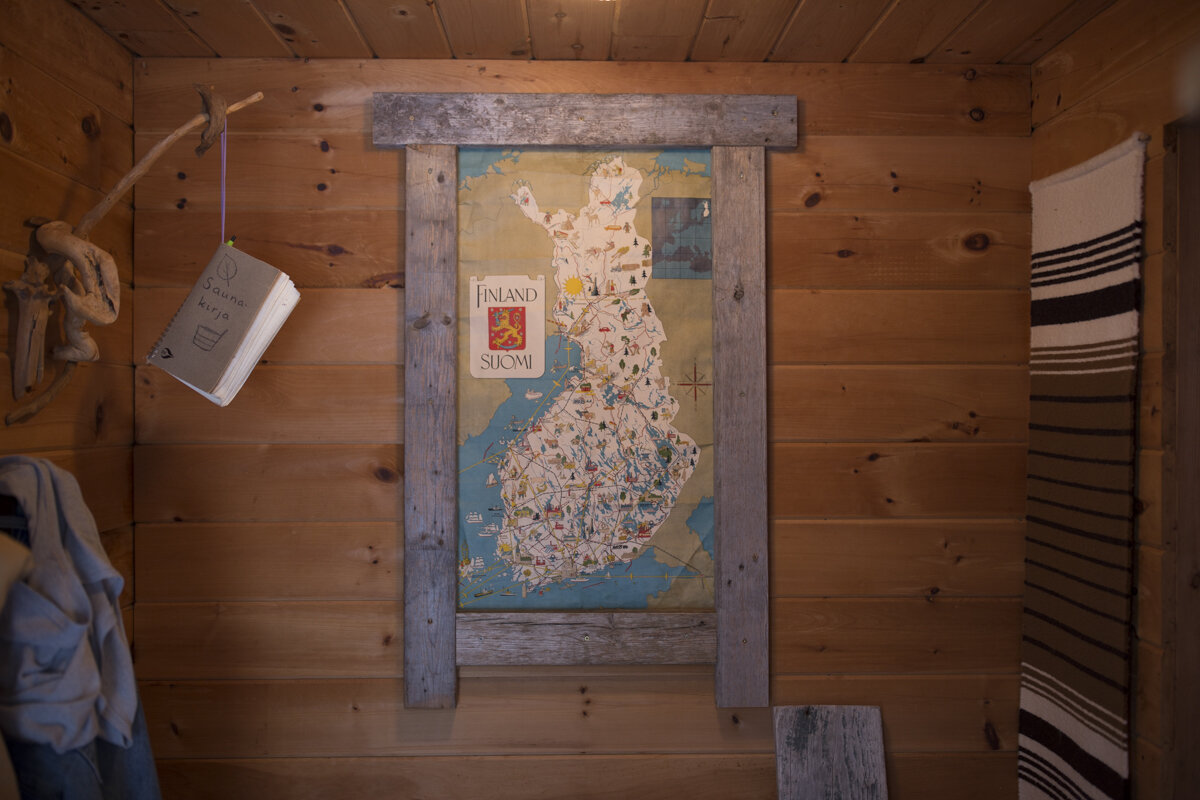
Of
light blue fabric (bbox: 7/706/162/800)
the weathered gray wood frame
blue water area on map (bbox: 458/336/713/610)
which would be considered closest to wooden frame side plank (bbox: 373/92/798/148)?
the weathered gray wood frame

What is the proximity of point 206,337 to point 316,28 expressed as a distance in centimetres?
68

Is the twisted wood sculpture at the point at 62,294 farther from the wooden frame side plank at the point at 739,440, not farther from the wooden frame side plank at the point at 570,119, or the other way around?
the wooden frame side plank at the point at 739,440

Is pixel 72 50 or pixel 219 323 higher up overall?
pixel 72 50

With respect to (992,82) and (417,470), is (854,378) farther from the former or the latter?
(417,470)

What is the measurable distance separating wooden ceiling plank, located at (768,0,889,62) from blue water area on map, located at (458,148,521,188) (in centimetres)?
63

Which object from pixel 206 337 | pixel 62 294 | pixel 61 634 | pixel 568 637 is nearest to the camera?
pixel 61 634

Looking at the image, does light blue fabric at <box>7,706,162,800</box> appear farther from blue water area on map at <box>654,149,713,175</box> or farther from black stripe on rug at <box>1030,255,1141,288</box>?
black stripe on rug at <box>1030,255,1141,288</box>

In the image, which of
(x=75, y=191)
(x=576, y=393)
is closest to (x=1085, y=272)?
(x=576, y=393)

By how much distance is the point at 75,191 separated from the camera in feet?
5.05

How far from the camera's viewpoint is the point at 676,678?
5.68 ft

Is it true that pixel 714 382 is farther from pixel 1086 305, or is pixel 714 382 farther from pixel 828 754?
pixel 828 754

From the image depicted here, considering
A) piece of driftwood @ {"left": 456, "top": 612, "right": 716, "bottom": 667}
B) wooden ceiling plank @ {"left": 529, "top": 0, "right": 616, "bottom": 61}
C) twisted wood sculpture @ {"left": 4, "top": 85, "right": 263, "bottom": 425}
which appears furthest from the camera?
piece of driftwood @ {"left": 456, "top": 612, "right": 716, "bottom": 667}

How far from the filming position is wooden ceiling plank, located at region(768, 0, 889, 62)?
1.50m

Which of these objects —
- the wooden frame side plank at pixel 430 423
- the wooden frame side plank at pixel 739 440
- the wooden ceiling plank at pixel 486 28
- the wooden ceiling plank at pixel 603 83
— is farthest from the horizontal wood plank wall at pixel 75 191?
the wooden frame side plank at pixel 739 440
